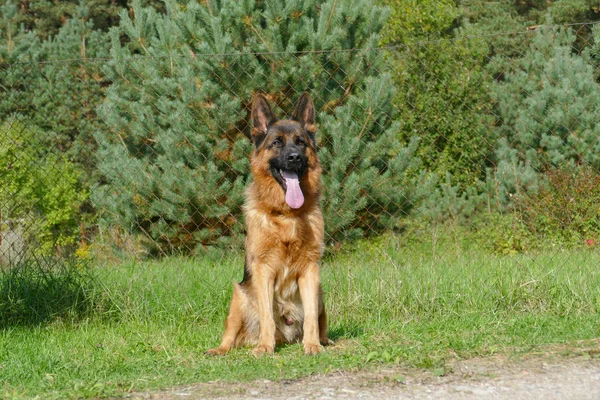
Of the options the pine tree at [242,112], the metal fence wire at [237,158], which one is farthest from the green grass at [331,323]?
the pine tree at [242,112]

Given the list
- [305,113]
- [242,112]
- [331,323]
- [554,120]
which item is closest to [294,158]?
[305,113]

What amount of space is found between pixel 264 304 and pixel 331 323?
1.40 metres

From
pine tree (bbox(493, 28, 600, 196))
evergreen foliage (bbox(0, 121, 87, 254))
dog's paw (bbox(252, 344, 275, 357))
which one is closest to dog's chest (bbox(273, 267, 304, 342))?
dog's paw (bbox(252, 344, 275, 357))

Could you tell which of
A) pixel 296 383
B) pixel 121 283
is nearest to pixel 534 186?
pixel 121 283

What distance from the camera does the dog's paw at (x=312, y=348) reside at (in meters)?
5.76

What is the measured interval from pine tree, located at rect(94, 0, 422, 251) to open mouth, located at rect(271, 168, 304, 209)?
11.4 ft

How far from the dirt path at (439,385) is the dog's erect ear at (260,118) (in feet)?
7.28

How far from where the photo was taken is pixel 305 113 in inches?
250

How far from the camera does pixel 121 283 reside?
752cm

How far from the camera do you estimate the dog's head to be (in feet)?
19.8

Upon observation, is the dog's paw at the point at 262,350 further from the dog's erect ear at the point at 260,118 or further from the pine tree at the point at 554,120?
the pine tree at the point at 554,120

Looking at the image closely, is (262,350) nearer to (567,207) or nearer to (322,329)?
(322,329)

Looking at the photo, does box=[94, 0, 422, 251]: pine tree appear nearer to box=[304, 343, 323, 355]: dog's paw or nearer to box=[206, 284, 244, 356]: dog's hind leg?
box=[206, 284, 244, 356]: dog's hind leg

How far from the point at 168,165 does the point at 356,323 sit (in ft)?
13.9
